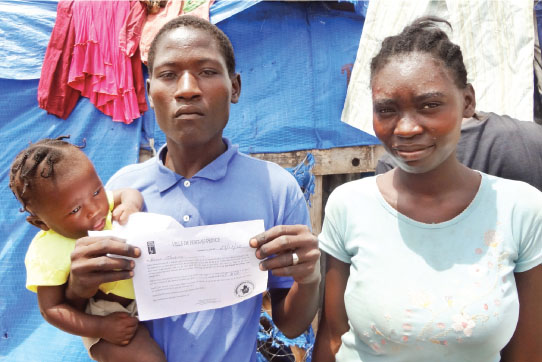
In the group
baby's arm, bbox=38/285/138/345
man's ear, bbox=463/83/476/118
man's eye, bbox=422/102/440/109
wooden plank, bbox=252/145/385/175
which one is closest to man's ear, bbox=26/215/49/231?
baby's arm, bbox=38/285/138/345

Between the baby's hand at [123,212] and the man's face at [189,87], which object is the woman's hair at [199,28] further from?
the baby's hand at [123,212]

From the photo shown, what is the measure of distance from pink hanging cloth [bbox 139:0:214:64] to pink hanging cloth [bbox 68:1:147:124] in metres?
0.10

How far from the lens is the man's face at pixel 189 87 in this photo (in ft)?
4.28

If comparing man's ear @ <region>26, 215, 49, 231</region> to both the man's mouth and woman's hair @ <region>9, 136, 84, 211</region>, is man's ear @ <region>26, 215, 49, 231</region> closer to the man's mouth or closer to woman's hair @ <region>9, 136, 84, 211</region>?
woman's hair @ <region>9, 136, 84, 211</region>

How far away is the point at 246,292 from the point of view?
1.27 metres

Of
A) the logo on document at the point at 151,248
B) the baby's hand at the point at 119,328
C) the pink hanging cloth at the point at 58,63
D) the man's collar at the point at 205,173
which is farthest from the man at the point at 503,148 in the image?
the pink hanging cloth at the point at 58,63

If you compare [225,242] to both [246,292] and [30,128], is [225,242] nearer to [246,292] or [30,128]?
[246,292]

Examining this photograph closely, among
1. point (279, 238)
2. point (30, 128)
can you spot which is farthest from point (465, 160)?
point (30, 128)

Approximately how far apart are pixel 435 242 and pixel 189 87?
92 centimetres

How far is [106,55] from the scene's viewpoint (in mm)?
3512

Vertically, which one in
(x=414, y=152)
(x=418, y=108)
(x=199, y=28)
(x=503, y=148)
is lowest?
(x=503, y=148)

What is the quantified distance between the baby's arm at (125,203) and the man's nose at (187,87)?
1.25ft

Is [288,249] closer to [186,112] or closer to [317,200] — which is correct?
[186,112]

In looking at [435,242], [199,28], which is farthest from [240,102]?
[435,242]
